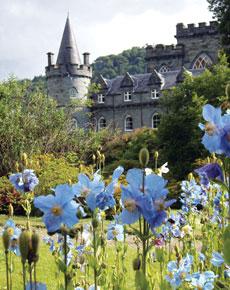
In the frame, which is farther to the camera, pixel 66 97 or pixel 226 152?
pixel 66 97

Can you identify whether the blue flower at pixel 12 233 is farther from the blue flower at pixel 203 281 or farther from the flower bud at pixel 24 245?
the blue flower at pixel 203 281

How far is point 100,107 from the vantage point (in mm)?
38906

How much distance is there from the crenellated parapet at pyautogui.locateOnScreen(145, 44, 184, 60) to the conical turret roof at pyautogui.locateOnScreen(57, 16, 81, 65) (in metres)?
5.73

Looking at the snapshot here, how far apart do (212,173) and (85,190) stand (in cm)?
47

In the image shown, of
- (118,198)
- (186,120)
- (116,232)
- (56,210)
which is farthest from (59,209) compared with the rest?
(186,120)

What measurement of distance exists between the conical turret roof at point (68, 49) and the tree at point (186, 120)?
22.5m

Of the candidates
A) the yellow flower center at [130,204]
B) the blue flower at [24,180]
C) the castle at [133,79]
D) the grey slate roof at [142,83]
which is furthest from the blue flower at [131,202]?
the grey slate roof at [142,83]

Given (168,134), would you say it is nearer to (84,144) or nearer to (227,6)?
(84,144)

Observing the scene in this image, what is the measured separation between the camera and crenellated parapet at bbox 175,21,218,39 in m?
41.5

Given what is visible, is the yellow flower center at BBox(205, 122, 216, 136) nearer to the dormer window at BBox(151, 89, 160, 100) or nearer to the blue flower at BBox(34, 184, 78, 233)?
the blue flower at BBox(34, 184, 78, 233)

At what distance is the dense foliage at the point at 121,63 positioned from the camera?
84.6 meters

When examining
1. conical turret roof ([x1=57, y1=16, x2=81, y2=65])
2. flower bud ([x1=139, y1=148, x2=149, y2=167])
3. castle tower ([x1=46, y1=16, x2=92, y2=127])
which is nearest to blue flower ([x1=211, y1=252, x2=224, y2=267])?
flower bud ([x1=139, y1=148, x2=149, y2=167])

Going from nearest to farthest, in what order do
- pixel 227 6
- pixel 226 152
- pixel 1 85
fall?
pixel 226 152, pixel 1 85, pixel 227 6

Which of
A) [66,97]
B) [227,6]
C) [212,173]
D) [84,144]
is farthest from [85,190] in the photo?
[66,97]
